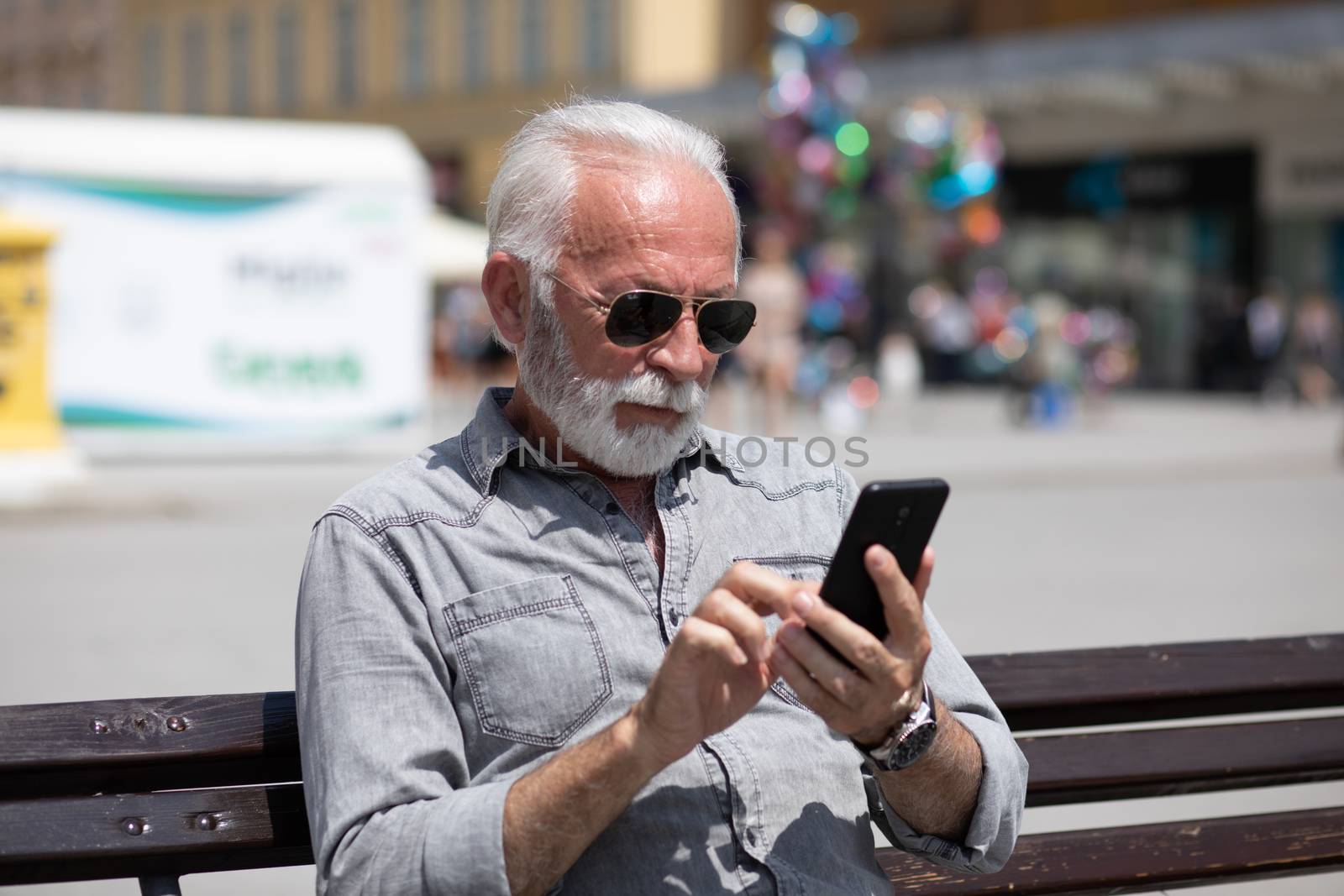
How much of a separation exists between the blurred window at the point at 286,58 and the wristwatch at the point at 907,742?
42767mm

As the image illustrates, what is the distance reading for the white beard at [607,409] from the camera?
2227mm

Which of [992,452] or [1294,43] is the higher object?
[1294,43]

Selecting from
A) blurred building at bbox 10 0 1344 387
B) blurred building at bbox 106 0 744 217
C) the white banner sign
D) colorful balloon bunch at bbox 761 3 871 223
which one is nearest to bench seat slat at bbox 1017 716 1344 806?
the white banner sign

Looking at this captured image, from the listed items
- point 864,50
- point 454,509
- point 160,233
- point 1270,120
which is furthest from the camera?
point 864,50

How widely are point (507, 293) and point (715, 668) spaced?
797 mm

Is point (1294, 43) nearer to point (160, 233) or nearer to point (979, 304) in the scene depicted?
point (979, 304)

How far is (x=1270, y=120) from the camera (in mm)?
25672

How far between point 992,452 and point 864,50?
66.0 feet

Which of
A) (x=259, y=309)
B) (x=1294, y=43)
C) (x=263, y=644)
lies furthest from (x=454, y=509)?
(x=1294, y=43)

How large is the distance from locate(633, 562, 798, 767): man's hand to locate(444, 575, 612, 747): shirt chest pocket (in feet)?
0.75

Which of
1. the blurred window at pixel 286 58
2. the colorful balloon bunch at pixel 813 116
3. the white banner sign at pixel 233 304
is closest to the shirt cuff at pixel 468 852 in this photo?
the white banner sign at pixel 233 304

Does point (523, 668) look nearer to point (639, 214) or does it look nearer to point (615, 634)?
point (615, 634)

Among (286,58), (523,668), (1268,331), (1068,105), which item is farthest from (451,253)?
(286,58)

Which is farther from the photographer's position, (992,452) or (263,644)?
(992,452)
